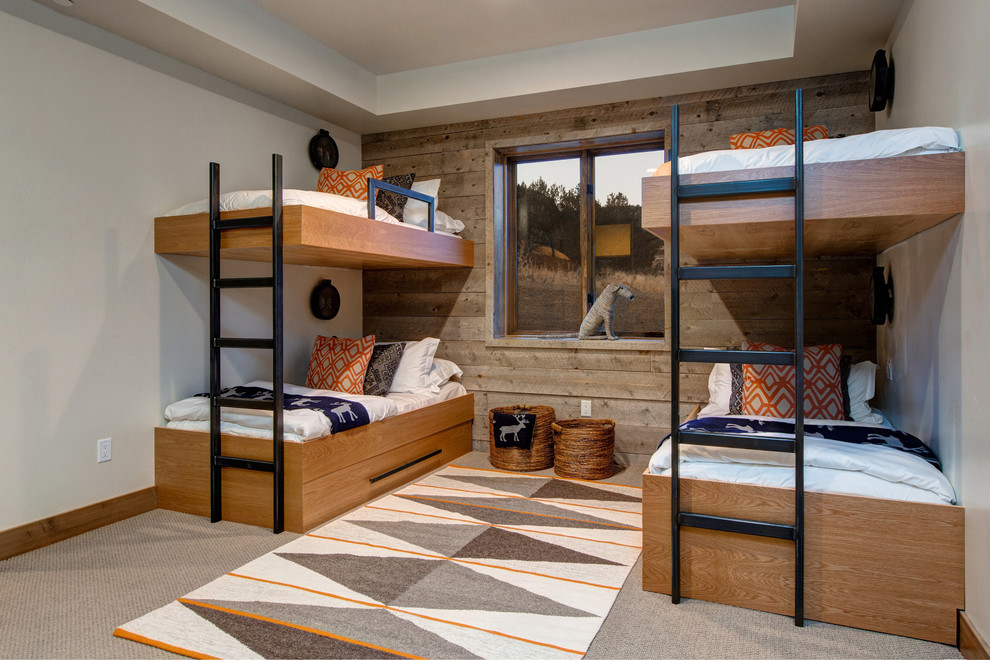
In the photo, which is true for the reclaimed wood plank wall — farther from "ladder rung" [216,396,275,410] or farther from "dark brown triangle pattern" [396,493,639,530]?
"ladder rung" [216,396,275,410]

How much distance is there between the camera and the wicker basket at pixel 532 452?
3699 mm

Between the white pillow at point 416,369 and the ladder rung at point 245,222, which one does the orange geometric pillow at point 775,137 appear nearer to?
the white pillow at point 416,369

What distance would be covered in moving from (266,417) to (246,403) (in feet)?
0.40

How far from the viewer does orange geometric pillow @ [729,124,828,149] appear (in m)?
3.13

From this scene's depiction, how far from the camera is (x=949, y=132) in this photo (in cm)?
189

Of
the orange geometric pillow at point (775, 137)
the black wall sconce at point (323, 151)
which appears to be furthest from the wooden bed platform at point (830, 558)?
the black wall sconce at point (323, 151)

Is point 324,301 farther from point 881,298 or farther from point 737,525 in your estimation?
point 881,298

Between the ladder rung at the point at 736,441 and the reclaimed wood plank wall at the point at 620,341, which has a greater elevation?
the reclaimed wood plank wall at the point at 620,341

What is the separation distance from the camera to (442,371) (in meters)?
4.09

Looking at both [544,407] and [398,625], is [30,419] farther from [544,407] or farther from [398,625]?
[544,407]

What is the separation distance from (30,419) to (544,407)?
262 centimetres

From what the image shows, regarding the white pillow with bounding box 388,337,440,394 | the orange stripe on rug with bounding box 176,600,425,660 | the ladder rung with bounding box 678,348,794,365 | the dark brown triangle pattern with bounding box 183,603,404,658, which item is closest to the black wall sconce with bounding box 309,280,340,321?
the white pillow with bounding box 388,337,440,394

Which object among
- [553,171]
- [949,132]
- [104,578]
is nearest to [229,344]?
[104,578]

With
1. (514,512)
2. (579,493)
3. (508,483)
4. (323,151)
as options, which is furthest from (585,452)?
(323,151)
